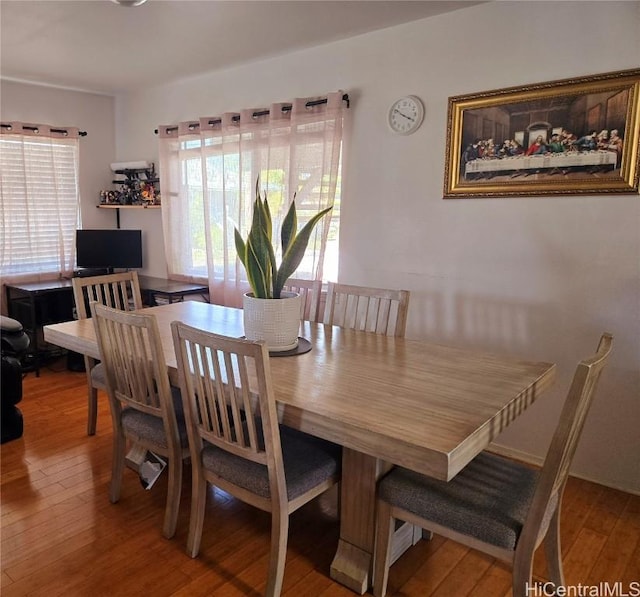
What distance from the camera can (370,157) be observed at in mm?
2969

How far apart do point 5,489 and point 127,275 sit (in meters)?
1.30

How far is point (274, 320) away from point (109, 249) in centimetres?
292

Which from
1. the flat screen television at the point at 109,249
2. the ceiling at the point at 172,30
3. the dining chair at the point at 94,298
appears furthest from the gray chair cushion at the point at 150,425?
the flat screen television at the point at 109,249

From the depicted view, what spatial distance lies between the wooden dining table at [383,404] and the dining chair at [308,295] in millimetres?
462

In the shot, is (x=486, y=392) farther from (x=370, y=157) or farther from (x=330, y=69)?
(x=330, y=69)

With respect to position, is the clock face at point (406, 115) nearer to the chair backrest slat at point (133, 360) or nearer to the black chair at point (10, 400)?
the chair backrest slat at point (133, 360)

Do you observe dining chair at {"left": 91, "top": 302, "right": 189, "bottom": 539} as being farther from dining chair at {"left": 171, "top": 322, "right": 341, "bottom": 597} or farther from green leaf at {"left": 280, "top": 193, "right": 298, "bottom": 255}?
green leaf at {"left": 280, "top": 193, "right": 298, "bottom": 255}

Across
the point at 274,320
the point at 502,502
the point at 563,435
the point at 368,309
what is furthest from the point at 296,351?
the point at 563,435

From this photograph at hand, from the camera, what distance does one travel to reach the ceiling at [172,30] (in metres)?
2.50

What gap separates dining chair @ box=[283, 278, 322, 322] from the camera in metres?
2.66

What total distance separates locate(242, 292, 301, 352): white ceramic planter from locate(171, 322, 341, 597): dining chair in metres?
0.19

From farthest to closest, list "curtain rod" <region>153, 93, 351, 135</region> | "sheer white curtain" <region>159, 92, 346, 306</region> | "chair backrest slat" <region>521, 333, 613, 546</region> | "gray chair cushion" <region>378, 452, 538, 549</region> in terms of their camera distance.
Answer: "sheer white curtain" <region>159, 92, 346, 306</region> → "curtain rod" <region>153, 93, 351, 135</region> → "gray chair cushion" <region>378, 452, 538, 549</region> → "chair backrest slat" <region>521, 333, 613, 546</region>

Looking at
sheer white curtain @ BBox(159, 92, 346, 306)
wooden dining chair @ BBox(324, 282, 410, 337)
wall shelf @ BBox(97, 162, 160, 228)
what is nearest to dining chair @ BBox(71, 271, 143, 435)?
sheer white curtain @ BBox(159, 92, 346, 306)

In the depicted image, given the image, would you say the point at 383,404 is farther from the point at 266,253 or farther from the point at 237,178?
the point at 237,178
